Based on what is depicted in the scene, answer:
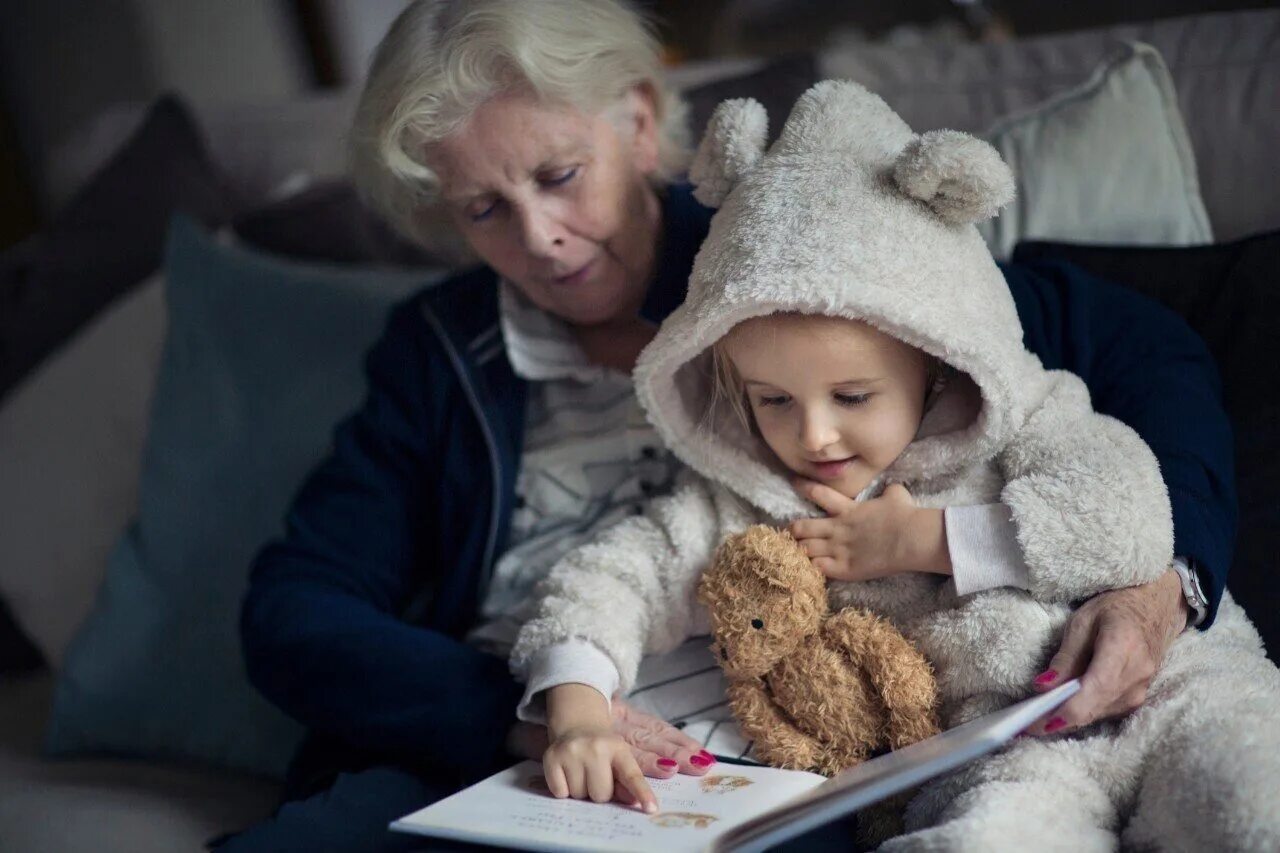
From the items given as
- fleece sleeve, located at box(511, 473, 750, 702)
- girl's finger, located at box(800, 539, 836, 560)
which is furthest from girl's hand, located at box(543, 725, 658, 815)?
girl's finger, located at box(800, 539, 836, 560)

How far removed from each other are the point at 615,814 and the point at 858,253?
0.48 metres

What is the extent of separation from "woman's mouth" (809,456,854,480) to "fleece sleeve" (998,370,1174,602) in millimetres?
138

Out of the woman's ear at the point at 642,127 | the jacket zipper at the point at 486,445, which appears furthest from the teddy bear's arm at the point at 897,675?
the woman's ear at the point at 642,127

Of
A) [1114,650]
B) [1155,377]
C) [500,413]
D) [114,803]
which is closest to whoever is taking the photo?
[1114,650]

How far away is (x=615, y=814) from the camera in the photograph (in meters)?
0.91

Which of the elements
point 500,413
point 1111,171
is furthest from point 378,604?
point 1111,171

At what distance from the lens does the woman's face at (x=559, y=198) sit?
1.15 meters

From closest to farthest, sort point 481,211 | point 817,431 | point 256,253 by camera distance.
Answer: point 817,431 → point 481,211 → point 256,253

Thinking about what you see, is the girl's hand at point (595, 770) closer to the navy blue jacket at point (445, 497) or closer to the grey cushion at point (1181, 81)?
the navy blue jacket at point (445, 497)

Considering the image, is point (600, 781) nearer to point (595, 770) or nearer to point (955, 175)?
point (595, 770)

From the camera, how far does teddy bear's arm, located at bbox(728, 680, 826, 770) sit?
99 centimetres

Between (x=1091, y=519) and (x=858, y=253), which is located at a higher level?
(x=858, y=253)

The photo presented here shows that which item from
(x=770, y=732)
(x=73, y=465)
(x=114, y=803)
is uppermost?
(x=770, y=732)

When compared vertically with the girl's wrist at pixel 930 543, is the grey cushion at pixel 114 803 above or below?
below
